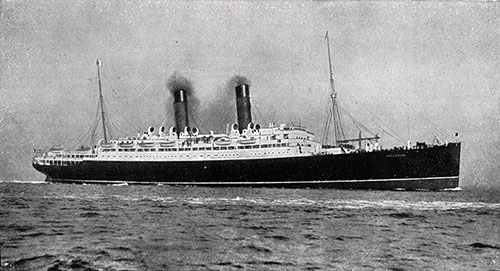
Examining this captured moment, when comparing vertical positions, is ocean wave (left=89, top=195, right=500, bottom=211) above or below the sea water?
below

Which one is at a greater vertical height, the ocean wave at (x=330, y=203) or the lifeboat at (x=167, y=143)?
the lifeboat at (x=167, y=143)

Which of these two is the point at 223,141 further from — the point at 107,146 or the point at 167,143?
the point at 107,146

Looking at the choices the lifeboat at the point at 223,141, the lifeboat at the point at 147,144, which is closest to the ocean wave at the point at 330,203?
the lifeboat at the point at 223,141

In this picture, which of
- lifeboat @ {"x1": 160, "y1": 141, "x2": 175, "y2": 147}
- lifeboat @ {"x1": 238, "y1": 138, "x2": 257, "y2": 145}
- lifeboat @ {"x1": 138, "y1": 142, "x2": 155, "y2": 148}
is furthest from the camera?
lifeboat @ {"x1": 138, "y1": 142, "x2": 155, "y2": 148}

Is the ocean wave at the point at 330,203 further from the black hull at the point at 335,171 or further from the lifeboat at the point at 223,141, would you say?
the lifeboat at the point at 223,141

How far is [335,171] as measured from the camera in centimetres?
2945

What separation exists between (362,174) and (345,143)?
4.06 meters

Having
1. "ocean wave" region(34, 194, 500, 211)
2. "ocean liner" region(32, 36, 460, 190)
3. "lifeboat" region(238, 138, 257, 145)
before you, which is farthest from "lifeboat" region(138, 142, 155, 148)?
"ocean wave" region(34, 194, 500, 211)

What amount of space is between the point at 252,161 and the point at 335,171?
6263 mm

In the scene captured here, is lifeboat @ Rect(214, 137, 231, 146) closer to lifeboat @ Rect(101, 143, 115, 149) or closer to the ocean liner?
the ocean liner

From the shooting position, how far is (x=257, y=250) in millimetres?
8062

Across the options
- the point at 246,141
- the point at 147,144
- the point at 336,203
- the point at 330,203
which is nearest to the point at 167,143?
the point at 147,144

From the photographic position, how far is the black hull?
28.5 m

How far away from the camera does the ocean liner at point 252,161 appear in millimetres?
28609
